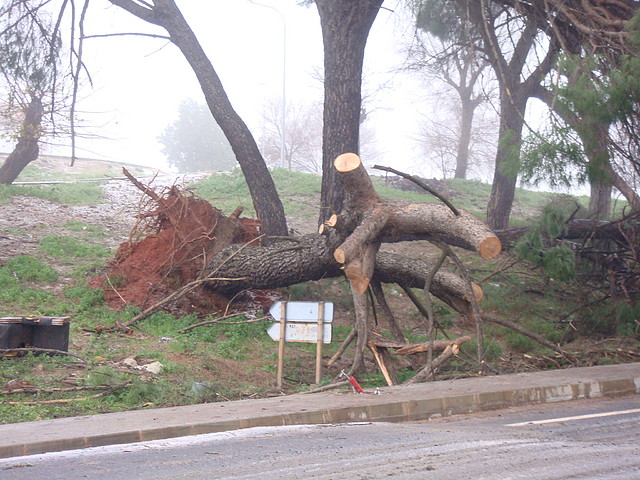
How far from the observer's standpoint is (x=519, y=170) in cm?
1115

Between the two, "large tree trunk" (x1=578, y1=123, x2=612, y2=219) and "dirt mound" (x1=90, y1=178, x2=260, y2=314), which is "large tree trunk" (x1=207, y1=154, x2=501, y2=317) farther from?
"large tree trunk" (x1=578, y1=123, x2=612, y2=219)

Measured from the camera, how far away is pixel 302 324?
9.55 metres

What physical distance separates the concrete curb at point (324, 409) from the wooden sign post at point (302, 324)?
122 centimetres

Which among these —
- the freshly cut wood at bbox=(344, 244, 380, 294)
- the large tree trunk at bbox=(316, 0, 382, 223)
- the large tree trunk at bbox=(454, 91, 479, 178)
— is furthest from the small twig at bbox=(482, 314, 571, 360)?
the large tree trunk at bbox=(454, 91, 479, 178)

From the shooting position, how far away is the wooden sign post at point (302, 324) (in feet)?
31.0

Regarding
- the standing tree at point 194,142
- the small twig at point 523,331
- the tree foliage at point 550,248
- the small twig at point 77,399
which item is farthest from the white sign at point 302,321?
the standing tree at point 194,142

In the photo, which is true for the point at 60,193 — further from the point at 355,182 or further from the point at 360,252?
the point at 360,252

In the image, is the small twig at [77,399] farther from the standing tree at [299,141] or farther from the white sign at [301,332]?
the standing tree at [299,141]

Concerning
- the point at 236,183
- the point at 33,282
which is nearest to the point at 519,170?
the point at 33,282

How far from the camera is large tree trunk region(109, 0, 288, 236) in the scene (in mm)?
14268

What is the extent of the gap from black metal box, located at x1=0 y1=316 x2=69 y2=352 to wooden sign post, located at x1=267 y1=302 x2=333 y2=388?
2.58m

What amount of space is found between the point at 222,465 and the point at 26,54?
12.1 m

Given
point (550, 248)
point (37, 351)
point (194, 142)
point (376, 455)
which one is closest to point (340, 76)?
point (550, 248)

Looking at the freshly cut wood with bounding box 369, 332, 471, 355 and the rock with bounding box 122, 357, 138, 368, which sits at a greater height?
the freshly cut wood with bounding box 369, 332, 471, 355
